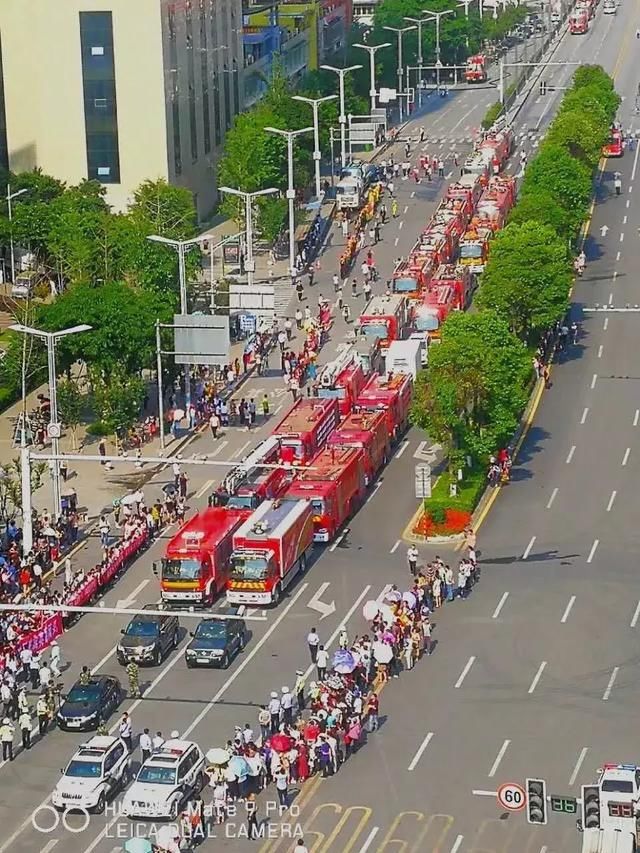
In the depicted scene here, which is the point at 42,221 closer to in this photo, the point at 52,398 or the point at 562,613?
the point at 52,398

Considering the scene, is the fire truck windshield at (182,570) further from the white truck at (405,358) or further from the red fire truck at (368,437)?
the white truck at (405,358)

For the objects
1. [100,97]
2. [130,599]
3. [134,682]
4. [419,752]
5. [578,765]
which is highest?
[100,97]

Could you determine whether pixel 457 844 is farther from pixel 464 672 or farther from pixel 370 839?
pixel 464 672

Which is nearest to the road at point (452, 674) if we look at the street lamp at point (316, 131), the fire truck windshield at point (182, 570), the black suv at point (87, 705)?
the black suv at point (87, 705)

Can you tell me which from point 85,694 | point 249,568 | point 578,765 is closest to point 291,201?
point 249,568

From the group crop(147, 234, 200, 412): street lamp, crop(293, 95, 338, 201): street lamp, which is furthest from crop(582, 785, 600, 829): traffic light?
crop(293, 95, 338, 201): street lamp
